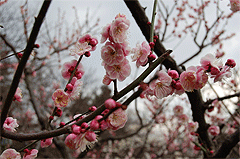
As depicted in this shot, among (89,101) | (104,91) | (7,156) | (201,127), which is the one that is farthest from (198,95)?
(104,91)

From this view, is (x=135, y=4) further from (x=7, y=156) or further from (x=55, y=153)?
(x=55, y=153)

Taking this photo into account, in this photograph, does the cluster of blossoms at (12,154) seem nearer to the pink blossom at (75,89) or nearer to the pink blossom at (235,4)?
the pink blossom at (75,89)

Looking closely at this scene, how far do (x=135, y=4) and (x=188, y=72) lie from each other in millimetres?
1069

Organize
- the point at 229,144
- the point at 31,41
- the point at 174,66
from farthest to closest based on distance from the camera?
the point at 174,66 → the point at 229,144 → the point at 31,41

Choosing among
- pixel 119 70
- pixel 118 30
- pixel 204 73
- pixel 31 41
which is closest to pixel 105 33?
pixel 118 30

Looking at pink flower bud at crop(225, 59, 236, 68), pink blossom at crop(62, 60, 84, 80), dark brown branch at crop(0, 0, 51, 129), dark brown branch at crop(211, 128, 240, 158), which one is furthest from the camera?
dark brown branch at crop(211, 128, 240, 158)

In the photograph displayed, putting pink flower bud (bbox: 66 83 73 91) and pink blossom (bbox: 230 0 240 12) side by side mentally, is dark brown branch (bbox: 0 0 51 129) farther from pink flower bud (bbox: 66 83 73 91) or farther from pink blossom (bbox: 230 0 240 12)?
pink blossom (bbox: 230 0 240 12)

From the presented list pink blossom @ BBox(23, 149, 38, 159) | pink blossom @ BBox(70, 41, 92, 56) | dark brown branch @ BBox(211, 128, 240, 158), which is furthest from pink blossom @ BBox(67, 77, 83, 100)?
dark brown branch @ BBox(211, 128, 240, 158)

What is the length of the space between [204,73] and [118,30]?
1.66ft

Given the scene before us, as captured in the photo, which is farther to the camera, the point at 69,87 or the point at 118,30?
the point at 69,87

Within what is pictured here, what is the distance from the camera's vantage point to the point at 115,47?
0.83m

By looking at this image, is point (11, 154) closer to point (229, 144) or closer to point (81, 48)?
point (81, 48)

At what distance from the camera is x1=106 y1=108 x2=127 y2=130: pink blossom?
0.77 meters

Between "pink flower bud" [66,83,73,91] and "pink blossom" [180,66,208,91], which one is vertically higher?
"pink flower bud" [66,83,73,91]
